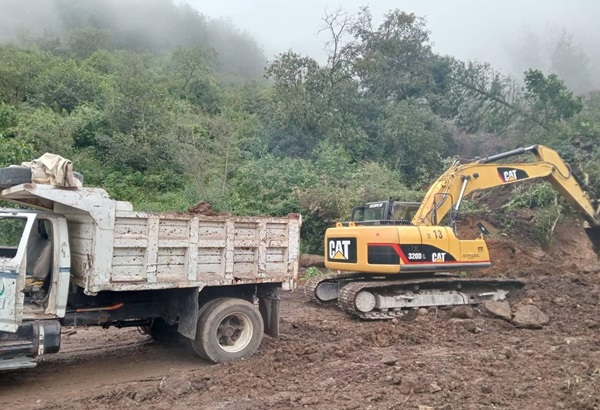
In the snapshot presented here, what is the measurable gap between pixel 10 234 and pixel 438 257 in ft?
24.1

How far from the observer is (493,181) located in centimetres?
1217

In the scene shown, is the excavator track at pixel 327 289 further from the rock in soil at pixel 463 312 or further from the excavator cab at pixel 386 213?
the rock in soil at pixel 463 312

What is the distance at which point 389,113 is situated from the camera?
26.6m

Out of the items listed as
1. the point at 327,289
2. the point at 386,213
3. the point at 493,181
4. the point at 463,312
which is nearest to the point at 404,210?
the point at 386,213

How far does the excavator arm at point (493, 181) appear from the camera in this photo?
11.6 meters

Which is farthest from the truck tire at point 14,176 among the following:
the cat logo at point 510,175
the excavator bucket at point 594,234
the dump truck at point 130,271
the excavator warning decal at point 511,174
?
the excavator bucket at point 594,234

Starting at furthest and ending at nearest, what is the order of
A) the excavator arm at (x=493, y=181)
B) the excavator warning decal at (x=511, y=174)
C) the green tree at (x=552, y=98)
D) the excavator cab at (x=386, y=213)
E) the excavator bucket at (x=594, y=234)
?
the green tree at (x=552, y=98) < the excavator bucket at (x=594, y=234) < the excavator warning decal at (x=511, y=174) < the excavator arm at (x=493, y=181) < the excavator cab at (x=386, y=213)

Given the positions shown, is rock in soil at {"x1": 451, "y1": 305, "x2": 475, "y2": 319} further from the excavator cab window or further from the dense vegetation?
the dense vegetation

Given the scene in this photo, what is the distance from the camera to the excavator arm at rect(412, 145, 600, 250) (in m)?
11.6

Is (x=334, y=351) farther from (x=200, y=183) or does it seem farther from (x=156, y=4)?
(x=156, y=4)

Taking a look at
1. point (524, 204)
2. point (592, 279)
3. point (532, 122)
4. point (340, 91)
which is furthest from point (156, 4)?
point (592, 279)

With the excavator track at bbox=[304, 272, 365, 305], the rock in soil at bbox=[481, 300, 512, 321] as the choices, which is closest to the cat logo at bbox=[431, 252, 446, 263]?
the rock in soil at bbox=[481, 300, 512, 321]

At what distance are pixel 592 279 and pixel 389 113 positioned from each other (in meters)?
14.8

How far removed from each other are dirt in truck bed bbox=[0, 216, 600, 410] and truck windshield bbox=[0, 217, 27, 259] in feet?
4.80
